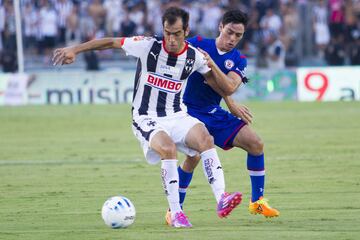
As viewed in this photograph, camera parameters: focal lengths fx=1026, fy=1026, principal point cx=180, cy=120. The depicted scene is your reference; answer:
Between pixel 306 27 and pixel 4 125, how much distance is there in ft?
39.2

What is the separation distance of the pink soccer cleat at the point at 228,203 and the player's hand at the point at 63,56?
200 centimetres

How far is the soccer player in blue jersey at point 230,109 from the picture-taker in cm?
1092

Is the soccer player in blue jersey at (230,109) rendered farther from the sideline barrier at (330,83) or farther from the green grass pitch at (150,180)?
the sideline barrier at (330,83)

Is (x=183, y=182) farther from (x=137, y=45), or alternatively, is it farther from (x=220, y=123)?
(x=137, y=45)

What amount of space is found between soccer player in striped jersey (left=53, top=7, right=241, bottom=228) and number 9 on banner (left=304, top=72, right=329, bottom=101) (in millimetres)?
18681

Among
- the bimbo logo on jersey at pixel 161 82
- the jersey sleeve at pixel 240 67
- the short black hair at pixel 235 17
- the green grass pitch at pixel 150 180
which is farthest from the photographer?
the jersey sleeve at pixel 240 67

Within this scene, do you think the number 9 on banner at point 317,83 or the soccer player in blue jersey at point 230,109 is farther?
the number 9 on banner at point 317,83

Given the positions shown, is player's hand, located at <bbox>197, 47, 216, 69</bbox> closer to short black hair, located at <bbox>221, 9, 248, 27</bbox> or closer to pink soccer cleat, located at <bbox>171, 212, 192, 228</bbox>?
short black hair, located at <bbox>221, 9, 248, 27</bbox>

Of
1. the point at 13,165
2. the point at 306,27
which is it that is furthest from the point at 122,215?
the point at 306,27

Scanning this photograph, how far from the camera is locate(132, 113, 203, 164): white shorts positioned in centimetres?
1038

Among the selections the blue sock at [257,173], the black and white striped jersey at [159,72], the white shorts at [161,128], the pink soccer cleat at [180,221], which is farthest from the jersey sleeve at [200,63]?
the pink soccer cleat at [180,221]

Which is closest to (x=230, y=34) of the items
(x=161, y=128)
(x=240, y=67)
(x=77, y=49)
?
(x=240, y=67)

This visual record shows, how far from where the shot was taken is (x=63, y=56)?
390 inches

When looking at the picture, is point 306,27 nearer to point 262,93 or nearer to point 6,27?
point 262,93
